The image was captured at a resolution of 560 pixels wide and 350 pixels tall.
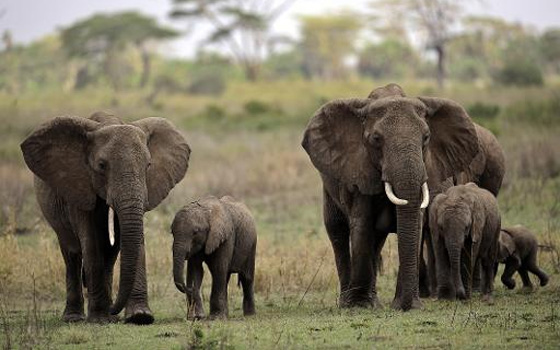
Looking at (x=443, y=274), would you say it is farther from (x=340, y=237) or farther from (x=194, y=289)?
(x=194, y=289)

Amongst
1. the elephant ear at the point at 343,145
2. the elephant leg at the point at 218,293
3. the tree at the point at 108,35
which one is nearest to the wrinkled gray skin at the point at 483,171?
the elephant ear at the point at 343,145

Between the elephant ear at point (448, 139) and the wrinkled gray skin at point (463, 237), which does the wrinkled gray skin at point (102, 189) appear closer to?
the elephant ear at point (448, 139)

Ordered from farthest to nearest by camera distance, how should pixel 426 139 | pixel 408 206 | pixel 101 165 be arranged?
1. pixel 426 139
2. pixel 101 165
3. pixel 408 206

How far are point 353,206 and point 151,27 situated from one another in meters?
51.3

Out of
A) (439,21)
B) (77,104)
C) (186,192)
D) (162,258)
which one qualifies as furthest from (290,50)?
(162,258)

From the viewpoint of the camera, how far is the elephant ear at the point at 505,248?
12.8 meters

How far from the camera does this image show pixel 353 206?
1127 cm

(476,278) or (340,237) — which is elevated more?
(340,237)

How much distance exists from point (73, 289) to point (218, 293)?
1.57 m

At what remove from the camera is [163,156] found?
11391 millimetres

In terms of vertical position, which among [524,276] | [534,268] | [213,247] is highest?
[213,247]

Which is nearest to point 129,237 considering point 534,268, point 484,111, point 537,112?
point 534,268

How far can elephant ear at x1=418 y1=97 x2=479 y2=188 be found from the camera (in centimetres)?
1147

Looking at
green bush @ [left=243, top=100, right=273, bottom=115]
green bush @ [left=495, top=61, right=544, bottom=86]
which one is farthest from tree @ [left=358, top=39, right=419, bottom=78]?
green bush @ [left=243, top=100, right=273, bottom=115]
